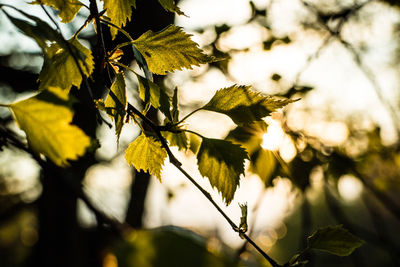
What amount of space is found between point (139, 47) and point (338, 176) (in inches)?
55.3

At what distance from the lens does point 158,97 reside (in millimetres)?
487

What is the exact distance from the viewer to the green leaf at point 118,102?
43 cm

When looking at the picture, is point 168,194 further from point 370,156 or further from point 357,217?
point 357,217

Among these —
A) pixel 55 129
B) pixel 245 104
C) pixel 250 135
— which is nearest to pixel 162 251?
pixel 55 129

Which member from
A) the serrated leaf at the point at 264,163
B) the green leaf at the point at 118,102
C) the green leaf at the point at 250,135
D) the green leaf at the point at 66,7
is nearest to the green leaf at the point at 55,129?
the green leaf at the point at 118,102

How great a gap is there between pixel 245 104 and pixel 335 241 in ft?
0.96

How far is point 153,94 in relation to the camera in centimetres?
49

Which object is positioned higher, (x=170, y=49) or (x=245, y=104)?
(x=170, y=49)

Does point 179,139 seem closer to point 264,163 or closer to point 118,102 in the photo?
point 118,102

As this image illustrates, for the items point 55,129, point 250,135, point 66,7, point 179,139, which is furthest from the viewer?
point 250,135

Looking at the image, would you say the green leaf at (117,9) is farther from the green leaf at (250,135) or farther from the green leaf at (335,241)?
the green leaf at (335,241)

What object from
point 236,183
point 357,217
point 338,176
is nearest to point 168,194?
point 338,176

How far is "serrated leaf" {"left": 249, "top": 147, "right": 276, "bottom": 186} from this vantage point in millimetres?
846

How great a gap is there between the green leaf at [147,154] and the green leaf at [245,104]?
0.14 meters
